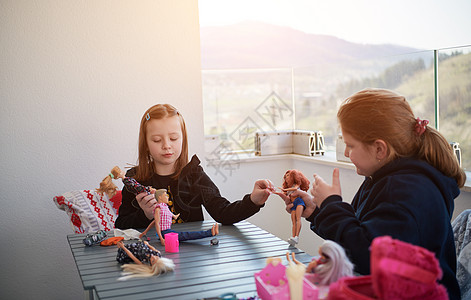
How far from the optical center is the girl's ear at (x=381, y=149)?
5.80ft

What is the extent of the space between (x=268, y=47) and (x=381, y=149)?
11.0ft

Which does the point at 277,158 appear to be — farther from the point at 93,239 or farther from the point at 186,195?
the point at 93,239

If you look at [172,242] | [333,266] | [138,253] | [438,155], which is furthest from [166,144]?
[333,266]

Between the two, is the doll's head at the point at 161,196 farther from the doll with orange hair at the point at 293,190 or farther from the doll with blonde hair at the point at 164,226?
the doll with orange hair at the point at 293,190

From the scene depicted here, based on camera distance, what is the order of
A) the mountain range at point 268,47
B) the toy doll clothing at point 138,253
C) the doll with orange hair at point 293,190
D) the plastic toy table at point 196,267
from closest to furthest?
the plastic toy table at point 196,267, the toy doll clothing at point 138,253, the doll with orange hair at point 293,190, the mountain range at point 268,47

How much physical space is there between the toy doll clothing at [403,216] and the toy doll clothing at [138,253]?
1.99 ft

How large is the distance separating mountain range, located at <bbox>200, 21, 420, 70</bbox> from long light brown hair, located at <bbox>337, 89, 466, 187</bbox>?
2.96 meters

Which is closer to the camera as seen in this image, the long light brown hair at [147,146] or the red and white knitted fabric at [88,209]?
the long light brown hair at [147,146]

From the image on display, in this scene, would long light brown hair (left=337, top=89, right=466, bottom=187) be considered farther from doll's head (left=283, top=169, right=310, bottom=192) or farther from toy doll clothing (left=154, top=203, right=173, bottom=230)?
toy doll clothing (left=154, top=203, right=173, bottom=230)

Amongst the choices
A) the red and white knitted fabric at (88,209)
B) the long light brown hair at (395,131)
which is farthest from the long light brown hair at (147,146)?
the long light brown hair at (395,131)

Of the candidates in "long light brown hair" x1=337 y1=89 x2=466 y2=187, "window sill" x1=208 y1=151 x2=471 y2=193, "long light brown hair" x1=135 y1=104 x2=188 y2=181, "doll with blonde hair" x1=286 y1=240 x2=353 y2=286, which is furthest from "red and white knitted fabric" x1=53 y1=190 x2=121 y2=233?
"doll with blonde hair" x1=286 y1=240 x2=353 y2=286

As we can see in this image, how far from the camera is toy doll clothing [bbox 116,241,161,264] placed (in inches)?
71.5

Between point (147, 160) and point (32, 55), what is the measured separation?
44.2 inches

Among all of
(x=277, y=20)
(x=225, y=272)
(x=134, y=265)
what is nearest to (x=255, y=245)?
(x=225, y=272)
